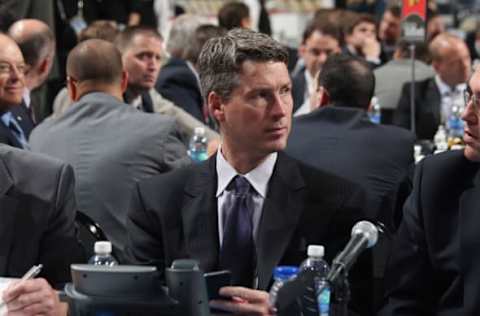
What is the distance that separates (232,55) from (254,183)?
368 mm

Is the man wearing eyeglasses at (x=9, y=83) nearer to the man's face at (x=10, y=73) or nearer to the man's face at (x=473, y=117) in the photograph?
the man's face at (x=10, y=73)

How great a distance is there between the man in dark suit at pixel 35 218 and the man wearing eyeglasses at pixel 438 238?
0.90 meters

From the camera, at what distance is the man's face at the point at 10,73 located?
4812mm

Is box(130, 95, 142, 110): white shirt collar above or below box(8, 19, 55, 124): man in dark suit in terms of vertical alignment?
below

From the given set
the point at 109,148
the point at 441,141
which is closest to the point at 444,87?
the point at 441,141

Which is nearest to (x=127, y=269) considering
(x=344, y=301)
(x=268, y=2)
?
(x=344, y=301)

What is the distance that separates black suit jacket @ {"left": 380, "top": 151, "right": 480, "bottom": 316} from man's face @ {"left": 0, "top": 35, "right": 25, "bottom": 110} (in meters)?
2.44

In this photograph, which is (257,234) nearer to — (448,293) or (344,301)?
(448,293)

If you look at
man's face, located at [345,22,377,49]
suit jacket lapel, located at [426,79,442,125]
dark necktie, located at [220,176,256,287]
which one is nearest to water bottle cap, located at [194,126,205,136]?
suit jacket lapel, located at [426,79,442,125]

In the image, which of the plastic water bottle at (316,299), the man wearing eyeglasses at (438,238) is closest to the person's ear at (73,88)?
the man wearing eyeglasses at (438,238)

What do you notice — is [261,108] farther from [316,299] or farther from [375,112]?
[375,112]

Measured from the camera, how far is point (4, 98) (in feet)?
16.3

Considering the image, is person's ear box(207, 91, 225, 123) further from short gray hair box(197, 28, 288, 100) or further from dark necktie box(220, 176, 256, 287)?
dark necktie box(220, 176, 256, 287)

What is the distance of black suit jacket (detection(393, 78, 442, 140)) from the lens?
7766mm
